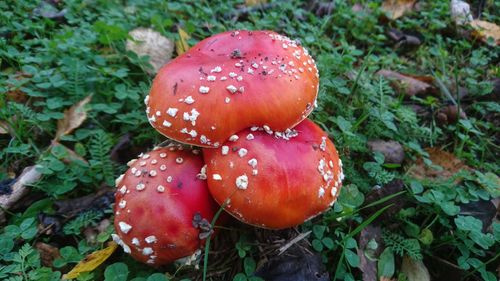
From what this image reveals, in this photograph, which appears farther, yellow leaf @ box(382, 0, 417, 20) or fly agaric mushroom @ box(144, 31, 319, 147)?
yellow leaf @ box(382, 0, 417, 20)

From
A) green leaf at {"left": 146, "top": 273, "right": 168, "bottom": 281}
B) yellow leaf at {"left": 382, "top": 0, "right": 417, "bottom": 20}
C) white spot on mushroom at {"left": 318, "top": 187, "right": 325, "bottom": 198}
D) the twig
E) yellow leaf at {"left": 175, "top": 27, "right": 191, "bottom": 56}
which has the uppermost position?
white spot on mushroom at {"left": 318, "top": 187, "right": 325, "bottom": 198}

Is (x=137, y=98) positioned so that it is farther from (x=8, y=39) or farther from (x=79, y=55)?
(x=8, y=39)

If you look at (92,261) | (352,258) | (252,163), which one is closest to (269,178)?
(252,163)

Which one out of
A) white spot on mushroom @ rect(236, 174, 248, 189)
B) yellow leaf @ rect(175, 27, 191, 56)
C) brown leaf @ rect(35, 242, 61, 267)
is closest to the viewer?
white spot on mushroom @ rect(236, 174, 248, 189)

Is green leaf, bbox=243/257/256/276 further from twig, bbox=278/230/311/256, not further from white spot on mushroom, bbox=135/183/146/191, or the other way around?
white spot on mushroom, bbox=135/183/146/191

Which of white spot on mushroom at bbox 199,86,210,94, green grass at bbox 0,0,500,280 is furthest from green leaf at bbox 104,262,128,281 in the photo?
white spot on mushroom at bbox 199,86,210,94

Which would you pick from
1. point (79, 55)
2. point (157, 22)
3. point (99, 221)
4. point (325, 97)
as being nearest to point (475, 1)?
point (325, 97)

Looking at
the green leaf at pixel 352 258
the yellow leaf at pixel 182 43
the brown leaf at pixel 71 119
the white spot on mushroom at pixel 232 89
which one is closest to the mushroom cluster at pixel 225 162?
the white spot on mushroom at pixel 232 89
